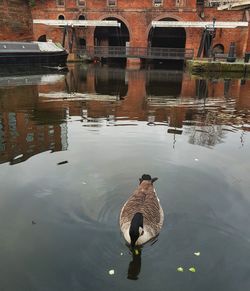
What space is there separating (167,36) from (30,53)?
19.7 metres

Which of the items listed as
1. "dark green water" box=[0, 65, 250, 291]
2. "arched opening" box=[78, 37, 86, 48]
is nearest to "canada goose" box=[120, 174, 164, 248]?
"dark green water" box=[0, 65, 250, 291]

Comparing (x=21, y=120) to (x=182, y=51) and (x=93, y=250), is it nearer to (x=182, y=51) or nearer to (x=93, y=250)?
(x=93, y=250)

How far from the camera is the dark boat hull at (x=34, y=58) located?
29266 mm

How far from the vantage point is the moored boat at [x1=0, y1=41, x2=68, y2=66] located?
1159 inches

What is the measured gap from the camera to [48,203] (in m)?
6.27

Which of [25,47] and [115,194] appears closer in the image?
[115,194]

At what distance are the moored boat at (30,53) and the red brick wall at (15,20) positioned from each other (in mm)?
8443

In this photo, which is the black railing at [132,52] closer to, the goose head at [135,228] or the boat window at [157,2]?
the boat window at [157,2]

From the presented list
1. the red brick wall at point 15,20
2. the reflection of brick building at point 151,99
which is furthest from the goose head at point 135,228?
the red brick wall at point 15,20

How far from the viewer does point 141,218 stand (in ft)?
16.1

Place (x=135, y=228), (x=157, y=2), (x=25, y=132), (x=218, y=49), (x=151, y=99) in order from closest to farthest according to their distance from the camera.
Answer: (x=135, y=228) → (x=25, y=132) → (x=151, y=99) → (x=157, y=2) → (x=218, y=49)

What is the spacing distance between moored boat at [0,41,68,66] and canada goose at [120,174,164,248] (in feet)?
89.0

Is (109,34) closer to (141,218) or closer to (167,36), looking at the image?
(167,36)

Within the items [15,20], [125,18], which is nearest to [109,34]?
[125,18]
